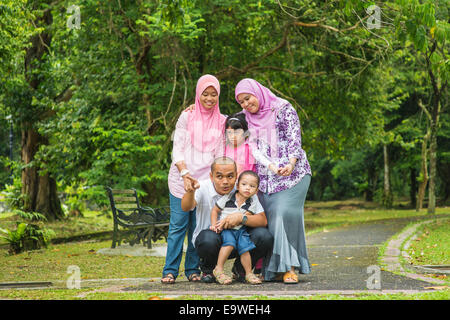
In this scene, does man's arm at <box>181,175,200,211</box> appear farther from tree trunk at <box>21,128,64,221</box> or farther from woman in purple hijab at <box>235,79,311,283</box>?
tree trunk at <box>21,128,64,221</box>

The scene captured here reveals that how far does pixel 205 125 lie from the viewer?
233 inches

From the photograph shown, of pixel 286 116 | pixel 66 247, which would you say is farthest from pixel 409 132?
pixel 286 116

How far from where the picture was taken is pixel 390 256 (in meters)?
8.92

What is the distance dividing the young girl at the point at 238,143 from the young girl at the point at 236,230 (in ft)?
0.65

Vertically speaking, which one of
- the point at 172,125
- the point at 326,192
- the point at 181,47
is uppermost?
the point at 181,47

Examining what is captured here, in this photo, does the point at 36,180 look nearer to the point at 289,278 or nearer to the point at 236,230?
the point at 236,230

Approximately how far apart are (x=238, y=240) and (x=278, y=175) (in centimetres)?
76

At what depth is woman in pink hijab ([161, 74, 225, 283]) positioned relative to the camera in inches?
231

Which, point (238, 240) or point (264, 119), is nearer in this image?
point (238, 240)

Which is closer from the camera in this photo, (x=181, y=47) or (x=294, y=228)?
(x=294, y=228)

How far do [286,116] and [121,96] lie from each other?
8.78m

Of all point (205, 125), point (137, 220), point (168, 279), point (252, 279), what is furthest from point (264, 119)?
point (137, 220)

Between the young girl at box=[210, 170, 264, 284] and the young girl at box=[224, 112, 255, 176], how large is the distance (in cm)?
20

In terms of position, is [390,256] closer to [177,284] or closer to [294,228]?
[294,228]
